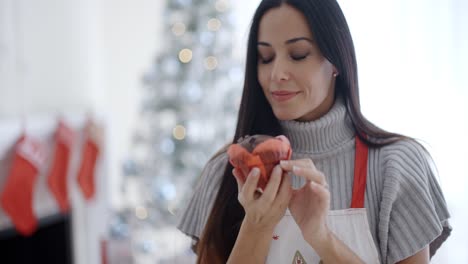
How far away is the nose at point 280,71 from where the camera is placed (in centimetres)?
49

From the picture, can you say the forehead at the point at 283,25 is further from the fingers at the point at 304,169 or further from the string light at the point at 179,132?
the string light at the point at 179,132

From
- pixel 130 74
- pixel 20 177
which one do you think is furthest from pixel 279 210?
pixel 130 74

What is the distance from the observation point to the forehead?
48cm

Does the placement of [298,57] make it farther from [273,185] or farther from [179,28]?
[179,28]

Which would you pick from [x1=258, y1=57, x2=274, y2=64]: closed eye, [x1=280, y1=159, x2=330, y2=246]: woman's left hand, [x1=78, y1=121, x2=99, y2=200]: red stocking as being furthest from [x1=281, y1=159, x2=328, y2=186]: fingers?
[x1=78, y1=121, x2=99, y2=200]: red stocking

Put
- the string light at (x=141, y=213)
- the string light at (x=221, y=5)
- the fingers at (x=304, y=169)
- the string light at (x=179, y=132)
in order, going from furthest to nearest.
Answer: the string light at (x=141, y=213) < the string light at (x=179, y=132) < the string light at (x=221, y=5) < the fingers at (x=304, y=169)

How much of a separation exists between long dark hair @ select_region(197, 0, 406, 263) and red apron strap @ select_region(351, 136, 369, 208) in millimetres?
10

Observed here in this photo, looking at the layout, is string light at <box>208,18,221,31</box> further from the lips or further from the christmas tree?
the lips

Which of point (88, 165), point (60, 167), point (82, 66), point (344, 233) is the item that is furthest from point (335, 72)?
point (82, 66)

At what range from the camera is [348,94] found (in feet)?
1.67

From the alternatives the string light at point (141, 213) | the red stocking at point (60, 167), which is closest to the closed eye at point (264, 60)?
the red stocking at point (60, 167)

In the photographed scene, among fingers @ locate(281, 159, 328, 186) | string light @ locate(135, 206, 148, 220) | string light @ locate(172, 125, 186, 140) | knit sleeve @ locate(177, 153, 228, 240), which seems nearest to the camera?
fingers @ locate(281, 159, 328, 186)

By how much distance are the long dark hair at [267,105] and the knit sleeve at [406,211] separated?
3 centimetres

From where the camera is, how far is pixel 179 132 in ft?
7.15
